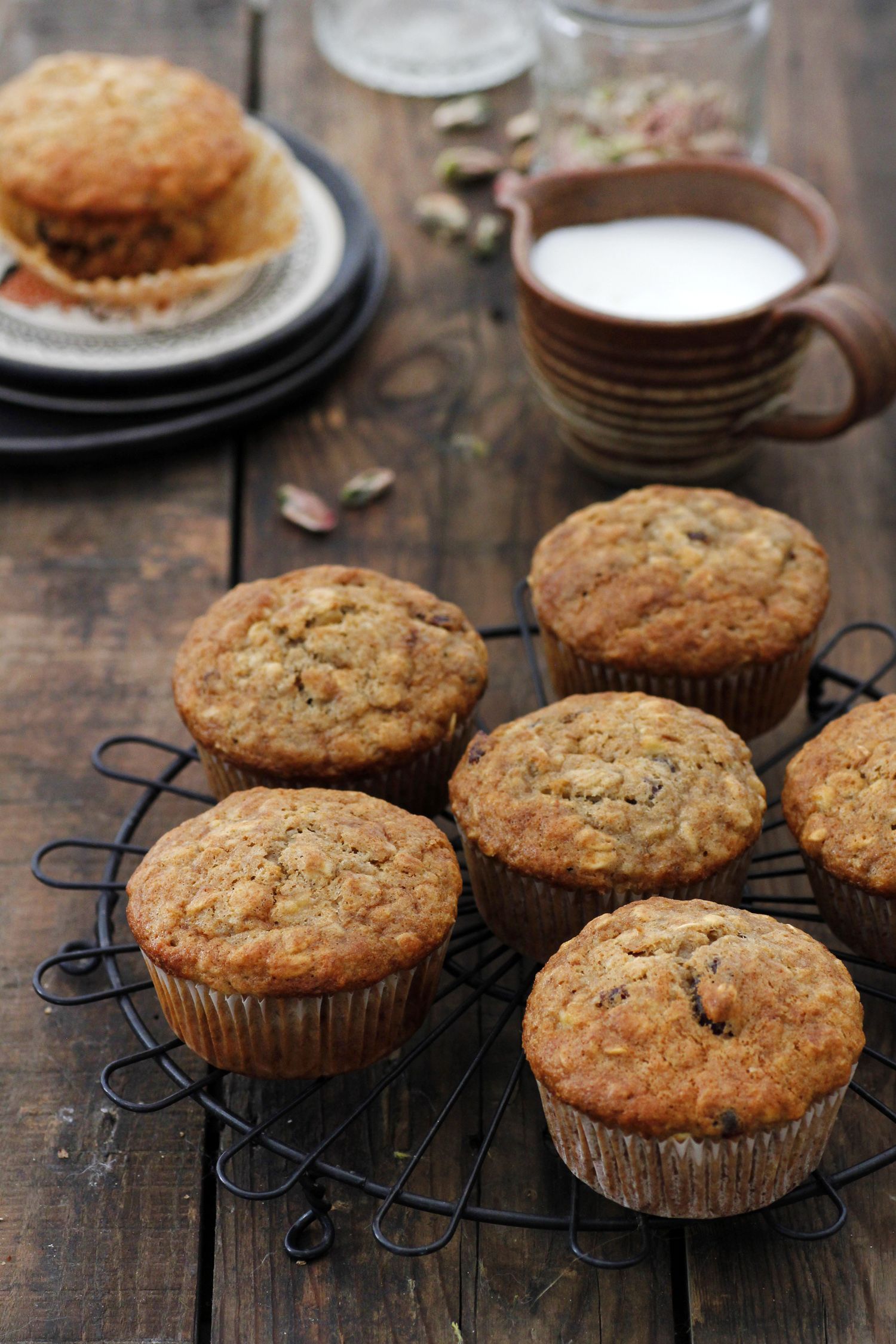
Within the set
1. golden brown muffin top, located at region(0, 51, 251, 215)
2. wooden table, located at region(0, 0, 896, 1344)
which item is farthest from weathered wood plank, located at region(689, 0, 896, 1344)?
golden brown muffin top, located at region(0, 51, 251, 215)

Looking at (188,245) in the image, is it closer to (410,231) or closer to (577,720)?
(410,231)

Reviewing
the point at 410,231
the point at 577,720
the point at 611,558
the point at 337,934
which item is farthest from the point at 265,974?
the point at 410,231

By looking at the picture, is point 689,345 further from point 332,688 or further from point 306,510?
point 332,688

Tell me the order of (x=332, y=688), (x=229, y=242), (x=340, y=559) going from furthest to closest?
(x=229, y=242) < (x=340, y=559) < (x=332, y=688)

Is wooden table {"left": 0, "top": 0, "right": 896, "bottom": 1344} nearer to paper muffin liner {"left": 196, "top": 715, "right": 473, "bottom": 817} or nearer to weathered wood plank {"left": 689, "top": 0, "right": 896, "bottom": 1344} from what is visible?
weathered wood plank {"left": 689, "top": 0, "right": 896, "bottom": 1344}

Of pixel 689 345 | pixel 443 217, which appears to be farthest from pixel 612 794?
pixel 443 217

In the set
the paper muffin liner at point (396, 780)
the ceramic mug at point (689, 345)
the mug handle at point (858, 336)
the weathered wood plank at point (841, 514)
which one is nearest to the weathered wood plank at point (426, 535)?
the weathered wood plank at point (841, 514)

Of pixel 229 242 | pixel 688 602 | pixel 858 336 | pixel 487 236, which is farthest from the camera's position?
pixel 487 236
